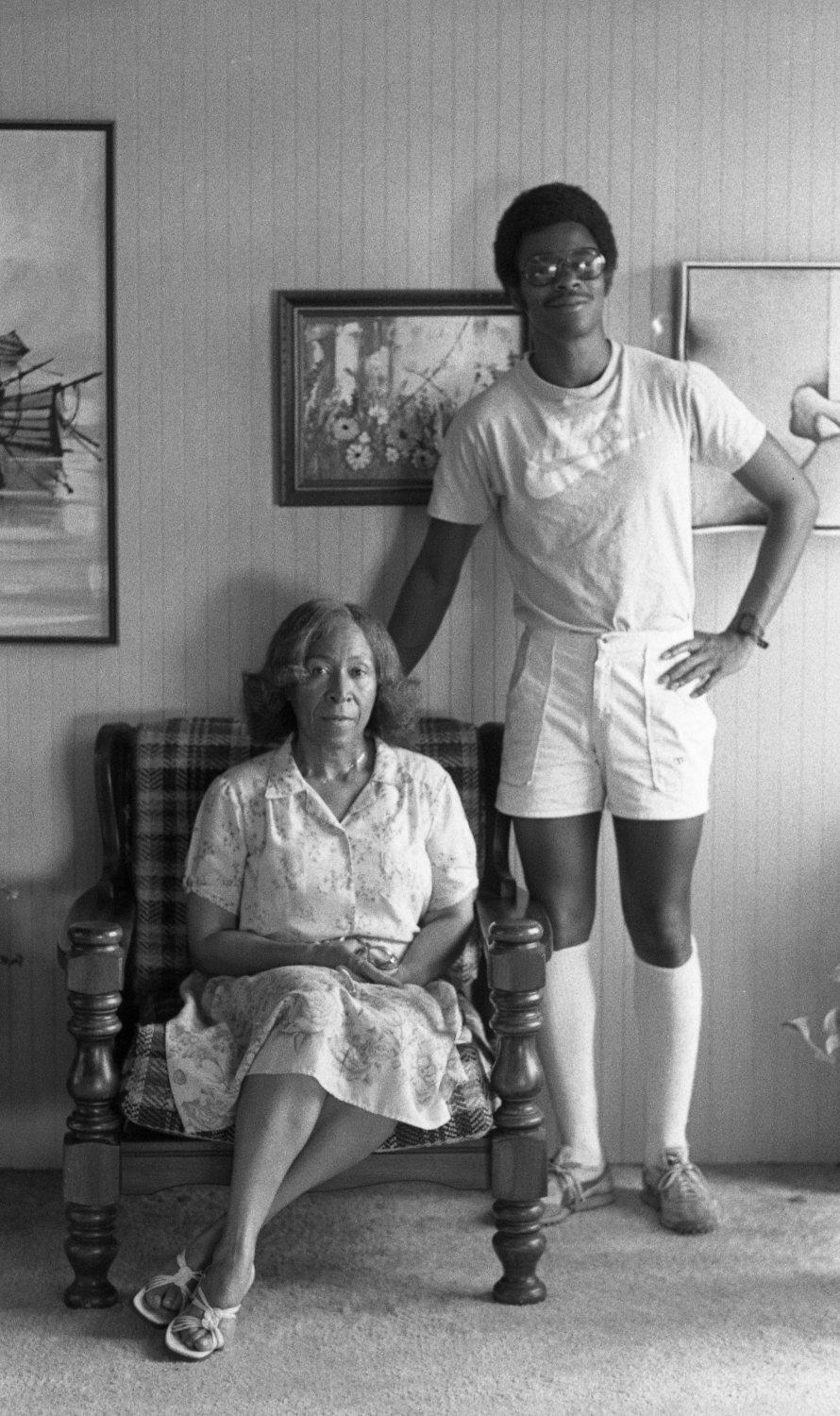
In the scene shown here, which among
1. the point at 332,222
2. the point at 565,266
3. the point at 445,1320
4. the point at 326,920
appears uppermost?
the point at 332,222

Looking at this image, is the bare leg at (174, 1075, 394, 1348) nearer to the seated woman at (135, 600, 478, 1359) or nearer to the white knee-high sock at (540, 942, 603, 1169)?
the seated woman at (135, 600, 478, 1359)

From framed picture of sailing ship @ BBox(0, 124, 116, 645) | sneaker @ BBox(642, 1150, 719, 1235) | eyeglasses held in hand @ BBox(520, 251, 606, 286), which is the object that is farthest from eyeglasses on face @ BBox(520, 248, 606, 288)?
sneaker @ BBox(642, 1150, 719, 1235)

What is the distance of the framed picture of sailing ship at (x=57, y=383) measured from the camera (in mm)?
3236

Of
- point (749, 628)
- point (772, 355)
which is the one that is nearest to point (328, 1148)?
point (749, 628)

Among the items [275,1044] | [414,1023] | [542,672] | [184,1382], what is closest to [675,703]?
[542,672]

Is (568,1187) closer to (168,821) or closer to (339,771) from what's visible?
(339,771)

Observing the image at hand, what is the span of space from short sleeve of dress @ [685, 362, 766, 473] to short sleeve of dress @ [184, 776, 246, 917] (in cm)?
107

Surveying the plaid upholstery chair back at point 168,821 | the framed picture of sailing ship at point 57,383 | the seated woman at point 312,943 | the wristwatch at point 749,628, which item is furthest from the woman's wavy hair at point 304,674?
the wristwatch at point 749,628

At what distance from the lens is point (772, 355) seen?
3275 millimetres

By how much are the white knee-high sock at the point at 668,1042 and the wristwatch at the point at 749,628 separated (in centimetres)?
60

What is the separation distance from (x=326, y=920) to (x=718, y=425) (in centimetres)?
114

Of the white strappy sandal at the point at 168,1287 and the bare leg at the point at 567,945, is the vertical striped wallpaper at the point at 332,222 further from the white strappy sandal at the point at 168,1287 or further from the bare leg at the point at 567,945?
the white strappy sandal at the point at 168,1287

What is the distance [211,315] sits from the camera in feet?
10.7

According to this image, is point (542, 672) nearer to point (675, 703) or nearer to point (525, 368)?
point (675, 703)
